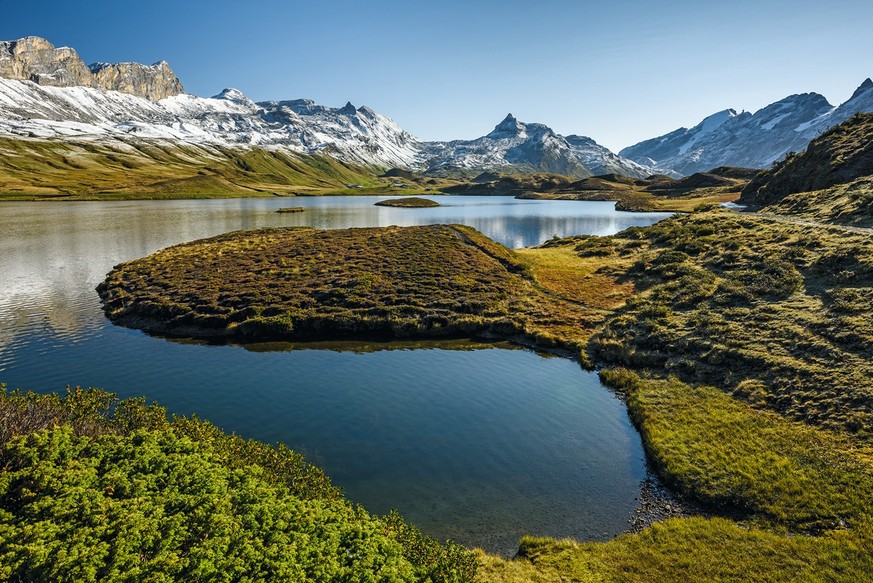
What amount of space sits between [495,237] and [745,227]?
5653 centimetres

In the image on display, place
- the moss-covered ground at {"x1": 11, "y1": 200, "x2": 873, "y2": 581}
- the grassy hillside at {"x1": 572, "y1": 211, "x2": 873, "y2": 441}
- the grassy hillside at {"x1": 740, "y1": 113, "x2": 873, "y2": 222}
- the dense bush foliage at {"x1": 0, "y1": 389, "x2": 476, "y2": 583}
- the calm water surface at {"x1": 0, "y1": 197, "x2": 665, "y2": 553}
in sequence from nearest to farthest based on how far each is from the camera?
the dense bush foliage at {"x1": 0, "y1": 389, "x2": 476, "y2": 583}
the moss-covered ground at {"x1": 11, "y1": 200, "x2": 873, "y2": 581}
the calm water surface at {"x1": 0, "y1": 197, "x2": 665, "y2": 553}
the grassy hillside at {"x1": 572, "y1": 211, "x2": 873, "y2": 441}
the grassy hillside at {"x1": 740, "y1": 113, "x2": 873, "y2": 222}

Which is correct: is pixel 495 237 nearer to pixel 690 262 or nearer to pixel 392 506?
pixel 690 262

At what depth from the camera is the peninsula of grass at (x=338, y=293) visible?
51219 millimetres

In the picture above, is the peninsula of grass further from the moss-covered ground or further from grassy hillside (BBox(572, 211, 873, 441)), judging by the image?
grassy hillside (BBox(572, 211, 873, 441))

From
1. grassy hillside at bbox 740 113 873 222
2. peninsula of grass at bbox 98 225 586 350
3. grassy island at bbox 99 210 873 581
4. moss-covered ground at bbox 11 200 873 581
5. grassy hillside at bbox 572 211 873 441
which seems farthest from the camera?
grassy hillside at bbox 740 113 873 222

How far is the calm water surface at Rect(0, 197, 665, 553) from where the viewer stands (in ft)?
77.5

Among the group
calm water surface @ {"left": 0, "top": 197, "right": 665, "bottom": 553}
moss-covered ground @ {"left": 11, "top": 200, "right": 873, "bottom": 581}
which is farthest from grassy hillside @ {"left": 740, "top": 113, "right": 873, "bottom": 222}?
calm water surface @ {"left": 0, "top": 197, "right": 665, "bottom": 553}

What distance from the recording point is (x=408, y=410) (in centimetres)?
3378

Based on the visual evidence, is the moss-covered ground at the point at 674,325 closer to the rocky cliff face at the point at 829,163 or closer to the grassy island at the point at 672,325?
the grassy island at the point at 672,325

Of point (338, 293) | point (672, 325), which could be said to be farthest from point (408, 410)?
point (672, 325)

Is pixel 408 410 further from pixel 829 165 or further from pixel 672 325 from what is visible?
pixel 829 165

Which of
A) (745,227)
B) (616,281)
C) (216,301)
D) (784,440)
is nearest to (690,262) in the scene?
(616,281)

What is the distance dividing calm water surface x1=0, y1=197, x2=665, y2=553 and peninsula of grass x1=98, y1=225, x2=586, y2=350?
4.32 meters

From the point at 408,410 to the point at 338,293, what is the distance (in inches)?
1069
